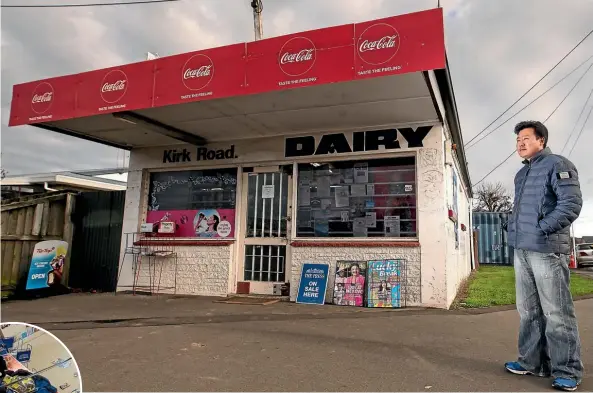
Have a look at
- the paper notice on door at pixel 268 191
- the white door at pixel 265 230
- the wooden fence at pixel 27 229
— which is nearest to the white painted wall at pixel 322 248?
the white door at pixel 265 230

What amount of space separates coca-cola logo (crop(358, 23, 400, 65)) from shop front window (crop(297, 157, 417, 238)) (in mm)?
2535

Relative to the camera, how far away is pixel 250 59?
5.93m

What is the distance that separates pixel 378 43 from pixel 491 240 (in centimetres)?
1944

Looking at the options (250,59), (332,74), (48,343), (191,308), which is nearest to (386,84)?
(332,74)

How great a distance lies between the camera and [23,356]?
56.1 inches

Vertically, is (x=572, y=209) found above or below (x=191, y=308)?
above

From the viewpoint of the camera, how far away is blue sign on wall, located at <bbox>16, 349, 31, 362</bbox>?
4.66ft

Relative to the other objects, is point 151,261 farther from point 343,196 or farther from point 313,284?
point 343,196

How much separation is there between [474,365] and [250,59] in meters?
4.70

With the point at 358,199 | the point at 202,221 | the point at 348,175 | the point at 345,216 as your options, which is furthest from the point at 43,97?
the point at 358,199

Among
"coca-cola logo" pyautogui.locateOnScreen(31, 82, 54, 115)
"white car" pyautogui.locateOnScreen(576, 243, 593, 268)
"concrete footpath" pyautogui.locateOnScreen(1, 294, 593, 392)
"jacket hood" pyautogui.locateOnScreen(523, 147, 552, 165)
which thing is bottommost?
"concrete footpath" pyautogui.locateOnScreen(1, 294, 593, 392)

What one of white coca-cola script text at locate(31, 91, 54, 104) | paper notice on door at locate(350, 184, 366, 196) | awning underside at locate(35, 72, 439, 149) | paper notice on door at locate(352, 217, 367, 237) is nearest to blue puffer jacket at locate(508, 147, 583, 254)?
awning underside at locate(35, 72, 439, 149)

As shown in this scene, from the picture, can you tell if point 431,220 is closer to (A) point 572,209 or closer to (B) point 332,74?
(B) point 332,74

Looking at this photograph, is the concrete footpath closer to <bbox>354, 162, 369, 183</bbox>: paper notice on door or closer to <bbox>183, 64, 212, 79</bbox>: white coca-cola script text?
<bbox>354, 162, 369, 183</bbox>: paper notice on door
